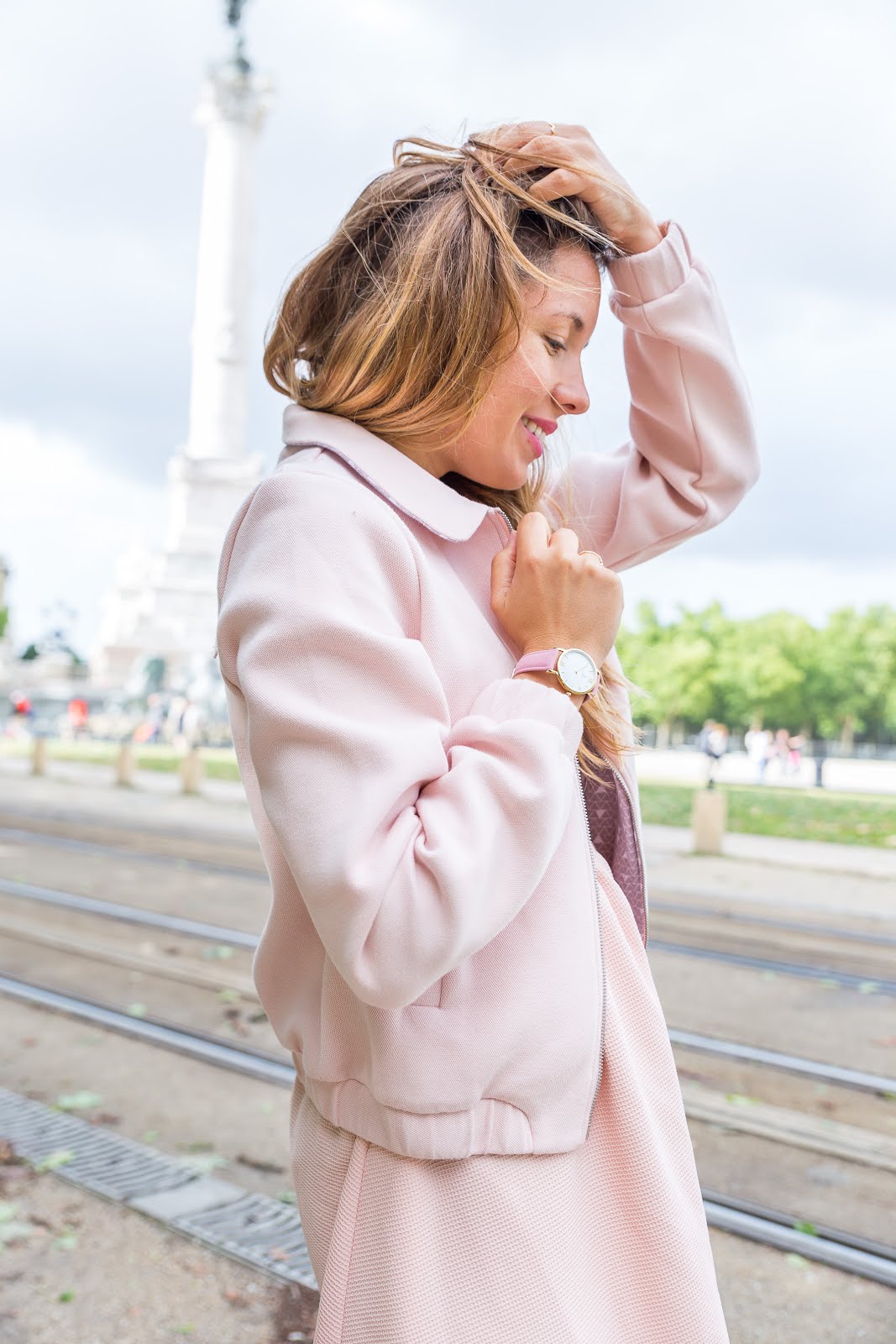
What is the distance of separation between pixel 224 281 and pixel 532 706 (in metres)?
34.5

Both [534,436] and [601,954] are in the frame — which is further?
[534,436]

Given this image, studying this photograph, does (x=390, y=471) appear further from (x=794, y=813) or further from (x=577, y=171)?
(x=794, y=813)

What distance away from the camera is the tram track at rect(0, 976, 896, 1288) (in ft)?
11.5

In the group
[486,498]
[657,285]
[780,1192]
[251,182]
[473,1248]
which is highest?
[251,182]

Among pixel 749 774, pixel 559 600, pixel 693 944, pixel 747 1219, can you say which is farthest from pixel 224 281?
pixel 559 600

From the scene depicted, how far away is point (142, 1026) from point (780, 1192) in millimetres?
2962

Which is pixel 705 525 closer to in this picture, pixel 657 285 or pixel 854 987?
pixel 657 285

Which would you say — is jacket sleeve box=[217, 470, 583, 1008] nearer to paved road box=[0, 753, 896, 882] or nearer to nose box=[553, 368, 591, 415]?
nose box=[553, 368, 591, 415]

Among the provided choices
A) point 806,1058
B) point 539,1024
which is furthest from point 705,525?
point 806,1058

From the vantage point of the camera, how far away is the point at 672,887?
10.1m

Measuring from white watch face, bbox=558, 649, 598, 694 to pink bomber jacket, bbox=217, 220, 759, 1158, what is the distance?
3 cm

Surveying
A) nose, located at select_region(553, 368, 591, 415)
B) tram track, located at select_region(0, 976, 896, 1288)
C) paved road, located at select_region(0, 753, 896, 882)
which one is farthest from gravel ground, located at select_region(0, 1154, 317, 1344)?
paved road, located at select_region(0, 753, 896, 882)

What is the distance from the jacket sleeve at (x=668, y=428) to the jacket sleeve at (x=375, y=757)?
1.76 ft

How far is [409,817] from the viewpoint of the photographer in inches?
44.9
